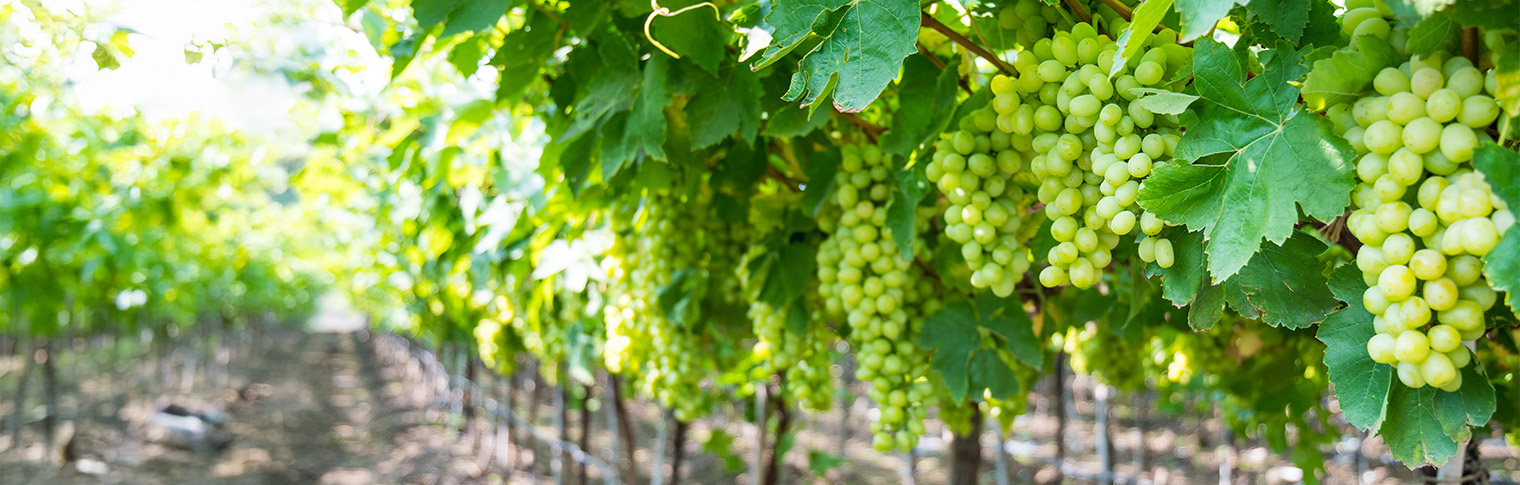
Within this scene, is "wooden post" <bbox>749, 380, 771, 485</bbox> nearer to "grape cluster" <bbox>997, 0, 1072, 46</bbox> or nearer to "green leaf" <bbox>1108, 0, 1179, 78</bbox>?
"grape cluster" <bbox>997, 0, 1072, 46</bbox>

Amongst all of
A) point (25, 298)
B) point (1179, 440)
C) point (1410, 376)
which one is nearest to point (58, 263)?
point (25, 298)

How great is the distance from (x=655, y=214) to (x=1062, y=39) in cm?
134

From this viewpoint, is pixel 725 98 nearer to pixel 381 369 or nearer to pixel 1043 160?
pixel 1043 160

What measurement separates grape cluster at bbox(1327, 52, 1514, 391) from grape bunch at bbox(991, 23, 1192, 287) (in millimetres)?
176

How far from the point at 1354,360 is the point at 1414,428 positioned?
0.25 ft

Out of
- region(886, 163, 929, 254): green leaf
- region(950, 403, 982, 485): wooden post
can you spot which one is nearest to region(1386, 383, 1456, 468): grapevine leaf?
region(886, 163, 929, 254): green leaf

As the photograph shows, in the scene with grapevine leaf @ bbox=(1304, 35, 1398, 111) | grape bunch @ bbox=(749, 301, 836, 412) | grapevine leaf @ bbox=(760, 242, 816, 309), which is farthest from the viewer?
grape bunch @ bbox=(749, 301, 836, 412)

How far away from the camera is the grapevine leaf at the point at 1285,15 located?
76cm

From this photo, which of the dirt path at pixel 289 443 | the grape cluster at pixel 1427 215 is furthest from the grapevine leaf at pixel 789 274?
the dirt path at pixel 289 443

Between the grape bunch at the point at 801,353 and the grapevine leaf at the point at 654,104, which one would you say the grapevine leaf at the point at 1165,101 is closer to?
the grapevine leaf at the point at 654,104

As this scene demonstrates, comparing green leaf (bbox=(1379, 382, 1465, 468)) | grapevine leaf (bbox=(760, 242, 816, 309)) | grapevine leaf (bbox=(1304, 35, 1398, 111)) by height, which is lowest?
grapevine leaf (bbox=(760, 242, 816, 309))

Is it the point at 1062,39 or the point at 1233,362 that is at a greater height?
the point at 1062,39

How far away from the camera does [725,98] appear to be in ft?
4.56

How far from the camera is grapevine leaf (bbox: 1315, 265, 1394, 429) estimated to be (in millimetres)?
727
